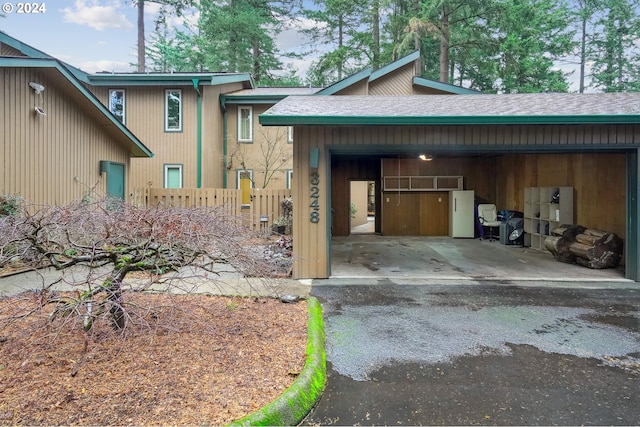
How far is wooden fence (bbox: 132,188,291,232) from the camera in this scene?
36.9ft

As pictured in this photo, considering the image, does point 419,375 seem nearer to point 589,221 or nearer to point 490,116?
point 490,116

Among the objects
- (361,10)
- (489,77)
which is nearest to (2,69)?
(361,10)

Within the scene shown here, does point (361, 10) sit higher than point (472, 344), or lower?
higher

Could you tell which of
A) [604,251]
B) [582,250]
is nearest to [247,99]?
[582,250]

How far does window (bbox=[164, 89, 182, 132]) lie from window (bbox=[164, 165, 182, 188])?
130 centimetres

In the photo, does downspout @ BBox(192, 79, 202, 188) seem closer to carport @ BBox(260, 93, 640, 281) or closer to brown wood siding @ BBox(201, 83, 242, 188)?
brown wood siding @ BBox(201, 83, 242, 188)

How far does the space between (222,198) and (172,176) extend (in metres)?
2.79

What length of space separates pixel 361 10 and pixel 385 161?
11343 millimetres

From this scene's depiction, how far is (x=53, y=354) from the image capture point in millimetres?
2967

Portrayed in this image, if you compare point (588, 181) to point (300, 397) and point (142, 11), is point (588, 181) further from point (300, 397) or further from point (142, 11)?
point (142, 11)

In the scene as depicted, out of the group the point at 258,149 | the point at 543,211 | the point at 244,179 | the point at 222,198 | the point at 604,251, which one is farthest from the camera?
the point at 244,179

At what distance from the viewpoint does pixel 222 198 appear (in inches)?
Result: 452

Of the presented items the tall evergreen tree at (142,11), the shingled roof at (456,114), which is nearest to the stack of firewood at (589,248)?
the shingled roof at (456,114)

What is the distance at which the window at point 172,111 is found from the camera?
1289 centimetres
